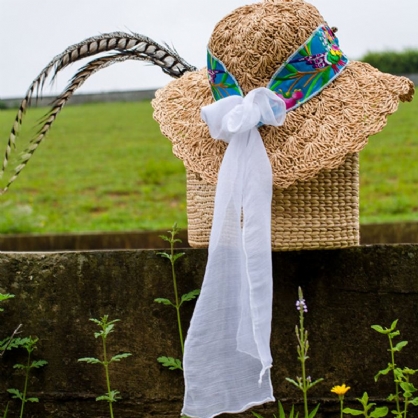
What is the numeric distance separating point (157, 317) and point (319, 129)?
753 millimetres

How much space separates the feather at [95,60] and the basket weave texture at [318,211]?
74 centimetres

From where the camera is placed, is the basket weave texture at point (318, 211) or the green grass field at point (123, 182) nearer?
the basket weave texture at point (318, 211)

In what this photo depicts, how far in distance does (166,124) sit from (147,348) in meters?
0.66

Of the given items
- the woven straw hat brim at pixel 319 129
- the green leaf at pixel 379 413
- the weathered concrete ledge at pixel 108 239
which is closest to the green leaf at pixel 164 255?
the woven straw hat brim at pixel 319 129

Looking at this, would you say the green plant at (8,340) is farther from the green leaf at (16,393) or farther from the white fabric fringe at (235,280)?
the white fabric fringe at (235,280)

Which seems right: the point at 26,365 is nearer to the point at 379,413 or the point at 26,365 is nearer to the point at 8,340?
the point at 8,340

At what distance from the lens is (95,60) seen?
2.59 m

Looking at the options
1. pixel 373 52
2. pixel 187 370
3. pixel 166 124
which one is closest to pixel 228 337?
pixel 187 370

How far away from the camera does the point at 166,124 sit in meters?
2.24

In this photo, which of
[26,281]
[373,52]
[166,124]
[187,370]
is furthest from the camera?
[373,52]

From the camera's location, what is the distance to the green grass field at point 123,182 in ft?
20.2

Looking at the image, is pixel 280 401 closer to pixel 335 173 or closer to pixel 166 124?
pixel 335 173

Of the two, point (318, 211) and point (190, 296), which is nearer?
point (318, 211)

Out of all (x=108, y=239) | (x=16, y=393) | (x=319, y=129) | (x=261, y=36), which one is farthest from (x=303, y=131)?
(x=108, y=239)
